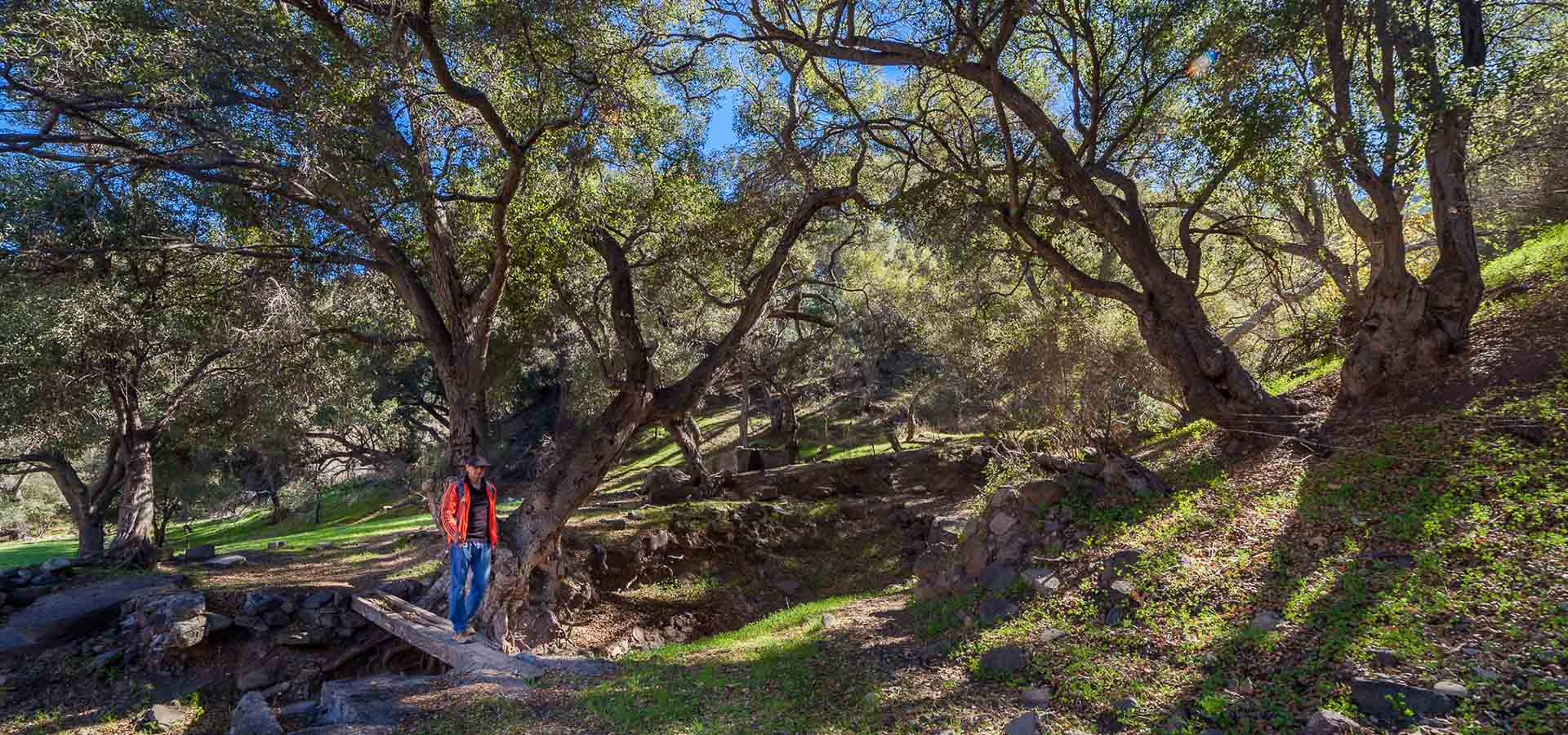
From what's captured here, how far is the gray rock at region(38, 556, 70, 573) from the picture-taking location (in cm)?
1322

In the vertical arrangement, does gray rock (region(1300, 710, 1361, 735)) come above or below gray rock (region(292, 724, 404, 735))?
below

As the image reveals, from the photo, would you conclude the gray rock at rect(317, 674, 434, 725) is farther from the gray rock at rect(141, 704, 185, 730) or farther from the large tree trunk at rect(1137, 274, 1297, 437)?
the large tree trunk at rect(1137, 274, 1297, 437)

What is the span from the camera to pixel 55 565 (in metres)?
13.4

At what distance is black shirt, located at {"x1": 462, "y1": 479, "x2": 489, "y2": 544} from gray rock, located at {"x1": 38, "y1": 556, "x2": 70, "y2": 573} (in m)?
Answer: 11.9

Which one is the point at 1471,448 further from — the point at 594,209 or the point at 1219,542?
the point at 594,209

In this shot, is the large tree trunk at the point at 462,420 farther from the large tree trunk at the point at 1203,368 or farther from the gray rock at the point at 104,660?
the large tree trunk at the point at 1203,368

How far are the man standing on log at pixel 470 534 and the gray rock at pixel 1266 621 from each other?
294 inches

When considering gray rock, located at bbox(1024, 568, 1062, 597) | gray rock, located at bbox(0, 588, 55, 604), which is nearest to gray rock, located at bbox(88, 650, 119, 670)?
gray rock, located at bbox(0, 588, 55, 604)

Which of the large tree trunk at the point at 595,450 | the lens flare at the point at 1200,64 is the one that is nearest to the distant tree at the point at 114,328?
the large tree trunk at the point at 595,450

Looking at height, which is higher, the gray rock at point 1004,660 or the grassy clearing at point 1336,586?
the grassy clearing at point 1336,586

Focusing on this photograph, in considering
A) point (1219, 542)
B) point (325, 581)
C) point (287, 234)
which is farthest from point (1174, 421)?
point (325, 581)

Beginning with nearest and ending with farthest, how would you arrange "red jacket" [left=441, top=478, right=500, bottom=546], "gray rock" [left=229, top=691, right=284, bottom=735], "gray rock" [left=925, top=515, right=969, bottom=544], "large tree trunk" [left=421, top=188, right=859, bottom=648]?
"gray rock" [left=229, top=691, right=284, bottom=735]
"red jacket" [left=441, top=478, right=500, bottom=546]
"large tree trunk" [left=421, top=188, right=859, bottom=648]
"gray rock" [left=925, top=515, right=969, bottom=544]

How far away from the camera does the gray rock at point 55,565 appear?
1322 cm

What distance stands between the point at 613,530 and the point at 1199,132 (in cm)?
1243
